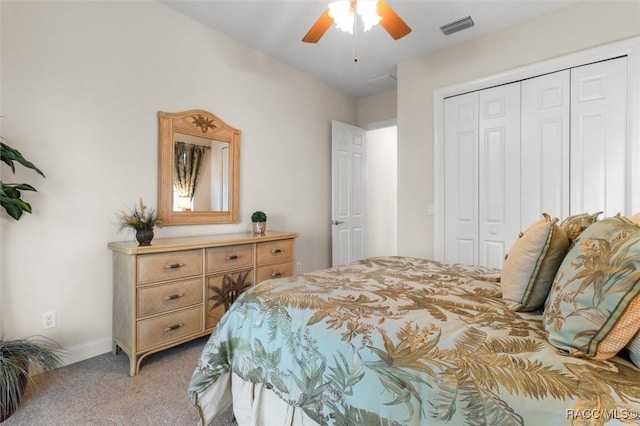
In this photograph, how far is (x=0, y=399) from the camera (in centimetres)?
155

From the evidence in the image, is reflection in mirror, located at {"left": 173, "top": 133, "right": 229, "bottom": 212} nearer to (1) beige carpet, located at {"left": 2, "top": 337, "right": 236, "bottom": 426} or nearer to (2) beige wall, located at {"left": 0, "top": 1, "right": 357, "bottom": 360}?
(2) beige wall, located at {"left": 0, "top": 1, "right": 357, "bottom": 360}

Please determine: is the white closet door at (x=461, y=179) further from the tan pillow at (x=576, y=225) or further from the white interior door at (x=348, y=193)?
the tan pillow at (x=576, y=225)

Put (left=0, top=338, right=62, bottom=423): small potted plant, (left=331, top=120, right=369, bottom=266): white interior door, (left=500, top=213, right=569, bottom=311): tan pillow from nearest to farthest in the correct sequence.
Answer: (left=500, top=213, right=569, bottom=311): tan pillow < (left=0, top=338, right=62, bottom=423): small potted plant < (left=331, top=120, right=369, bottom=266): white interior door

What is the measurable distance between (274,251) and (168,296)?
1.04 metres

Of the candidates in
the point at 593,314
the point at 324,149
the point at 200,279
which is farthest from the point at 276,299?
the point at 324,149

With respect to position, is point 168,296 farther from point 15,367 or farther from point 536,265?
point 536,265

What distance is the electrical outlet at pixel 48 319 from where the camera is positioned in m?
2.07

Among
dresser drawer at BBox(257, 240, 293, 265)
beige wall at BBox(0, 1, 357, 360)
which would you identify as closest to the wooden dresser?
dresser drawer at BBox(257, 240, 293, 265)

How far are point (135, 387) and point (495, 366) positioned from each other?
208 cm

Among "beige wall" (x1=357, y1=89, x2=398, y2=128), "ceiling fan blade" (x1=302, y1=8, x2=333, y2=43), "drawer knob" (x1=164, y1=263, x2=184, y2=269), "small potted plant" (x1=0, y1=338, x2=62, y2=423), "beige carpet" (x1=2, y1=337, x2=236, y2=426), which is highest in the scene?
"beige wall" (x1=357, y1=89, x2=398, y2=128)

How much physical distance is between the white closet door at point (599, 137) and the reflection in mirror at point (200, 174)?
126 inches

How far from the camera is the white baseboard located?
7.06 feet

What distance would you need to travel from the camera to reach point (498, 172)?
299 cm

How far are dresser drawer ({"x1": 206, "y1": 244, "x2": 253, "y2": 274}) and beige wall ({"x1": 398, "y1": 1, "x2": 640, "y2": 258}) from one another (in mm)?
1880
